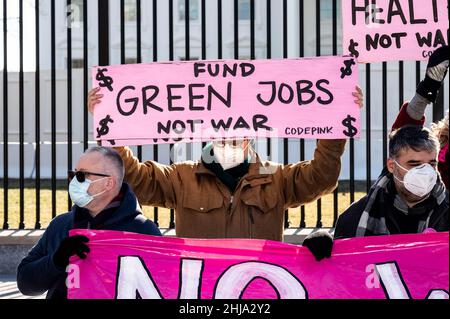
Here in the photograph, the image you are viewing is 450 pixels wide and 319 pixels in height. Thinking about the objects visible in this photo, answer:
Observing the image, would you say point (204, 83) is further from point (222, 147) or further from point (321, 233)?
point (321, 233)

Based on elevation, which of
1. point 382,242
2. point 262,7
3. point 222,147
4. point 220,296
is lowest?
point 220,296

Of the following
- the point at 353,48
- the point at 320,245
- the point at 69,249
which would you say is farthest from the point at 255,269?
the point at 353,48

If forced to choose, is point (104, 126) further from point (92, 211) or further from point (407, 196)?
point (407, 196)

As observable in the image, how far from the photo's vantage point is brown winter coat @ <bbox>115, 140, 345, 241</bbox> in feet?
13.9

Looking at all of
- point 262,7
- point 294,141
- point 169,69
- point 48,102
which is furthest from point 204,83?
point 262,7

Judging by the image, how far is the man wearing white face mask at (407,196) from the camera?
3.56m

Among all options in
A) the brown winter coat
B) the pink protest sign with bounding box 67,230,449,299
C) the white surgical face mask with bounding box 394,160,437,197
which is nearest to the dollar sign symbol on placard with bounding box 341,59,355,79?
the brown winter coat

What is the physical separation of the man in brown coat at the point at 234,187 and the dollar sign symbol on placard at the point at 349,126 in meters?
0.10

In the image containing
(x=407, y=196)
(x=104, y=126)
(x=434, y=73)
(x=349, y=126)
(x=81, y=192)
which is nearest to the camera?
(x=407, y=196)

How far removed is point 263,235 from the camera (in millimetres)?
4246

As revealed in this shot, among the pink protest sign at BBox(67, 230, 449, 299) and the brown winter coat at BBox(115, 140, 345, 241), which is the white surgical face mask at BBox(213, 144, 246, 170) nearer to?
the brown winter coat at BBox(115, 140, 345, 241)

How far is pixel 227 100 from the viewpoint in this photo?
169 inches

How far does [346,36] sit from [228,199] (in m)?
1.11

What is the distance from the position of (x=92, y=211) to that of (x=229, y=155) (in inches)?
33.6
